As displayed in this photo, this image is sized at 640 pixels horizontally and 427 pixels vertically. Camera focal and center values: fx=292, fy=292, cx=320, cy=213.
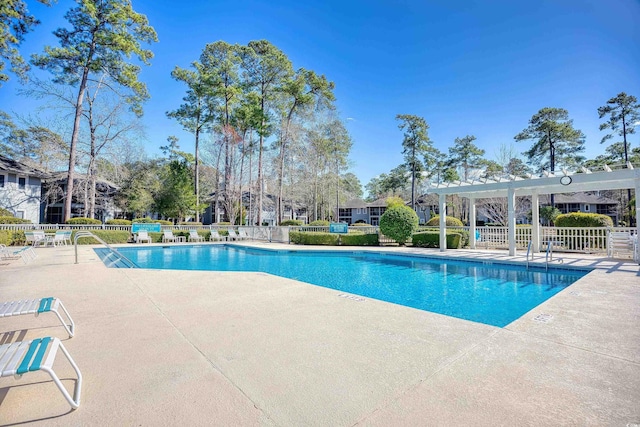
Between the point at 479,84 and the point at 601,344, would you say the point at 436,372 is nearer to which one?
the point at 601,344

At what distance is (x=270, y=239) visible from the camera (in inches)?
802

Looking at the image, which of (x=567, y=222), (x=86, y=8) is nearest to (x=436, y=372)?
(x=567, y=222)

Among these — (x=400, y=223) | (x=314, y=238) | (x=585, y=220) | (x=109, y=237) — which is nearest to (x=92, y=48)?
(x=109, y=237)

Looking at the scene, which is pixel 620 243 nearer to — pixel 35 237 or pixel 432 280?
pixel 432 280

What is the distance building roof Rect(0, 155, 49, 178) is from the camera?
846 inches

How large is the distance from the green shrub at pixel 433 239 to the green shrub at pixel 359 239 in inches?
82.7

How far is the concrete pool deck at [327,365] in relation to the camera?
75.9 inches

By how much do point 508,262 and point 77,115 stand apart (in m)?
24.4

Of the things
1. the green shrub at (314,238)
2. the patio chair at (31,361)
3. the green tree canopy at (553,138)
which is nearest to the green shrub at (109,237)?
the green shrub at (314,238)

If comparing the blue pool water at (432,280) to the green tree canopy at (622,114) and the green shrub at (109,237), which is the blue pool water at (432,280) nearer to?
the green shrub at (109,237)

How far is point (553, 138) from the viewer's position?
2800cm

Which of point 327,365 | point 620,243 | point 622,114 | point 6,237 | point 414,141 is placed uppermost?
point 622,114

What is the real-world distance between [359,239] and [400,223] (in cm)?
261

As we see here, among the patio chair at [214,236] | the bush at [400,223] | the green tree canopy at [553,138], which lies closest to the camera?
the bush at [400,223]
